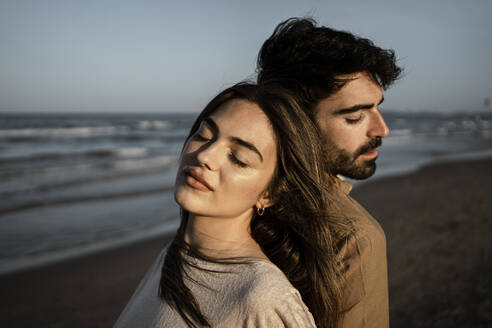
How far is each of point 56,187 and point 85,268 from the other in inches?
207

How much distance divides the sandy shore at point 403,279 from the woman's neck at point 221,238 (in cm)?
266

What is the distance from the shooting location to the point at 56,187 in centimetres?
978

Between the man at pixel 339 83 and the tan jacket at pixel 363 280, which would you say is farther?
the man at pixel 339 83

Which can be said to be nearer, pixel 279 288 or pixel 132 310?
pixel 279 288

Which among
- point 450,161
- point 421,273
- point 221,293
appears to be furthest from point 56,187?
point 450,161

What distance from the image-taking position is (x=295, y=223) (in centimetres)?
196

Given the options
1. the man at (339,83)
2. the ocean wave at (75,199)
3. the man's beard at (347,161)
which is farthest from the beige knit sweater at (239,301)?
the ocean wave at (75,199)

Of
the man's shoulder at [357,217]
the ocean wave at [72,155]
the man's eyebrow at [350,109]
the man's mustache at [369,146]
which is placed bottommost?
the ocean wave at [72,155]

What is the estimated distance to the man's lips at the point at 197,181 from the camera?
1722mm

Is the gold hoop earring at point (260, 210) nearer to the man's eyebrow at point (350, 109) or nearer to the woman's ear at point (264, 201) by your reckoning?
the woman's ear at point (264, 201)

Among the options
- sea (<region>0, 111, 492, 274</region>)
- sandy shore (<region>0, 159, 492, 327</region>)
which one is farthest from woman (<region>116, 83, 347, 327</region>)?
sea (<region>0, 111, 492, 274</region>)

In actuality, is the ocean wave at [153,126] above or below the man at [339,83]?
below

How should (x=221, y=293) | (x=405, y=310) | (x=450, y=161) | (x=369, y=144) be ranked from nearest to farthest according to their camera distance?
(x=221, y=293) → (x=369, y=144) → (x=405, y=310) → (x=450, y=161)

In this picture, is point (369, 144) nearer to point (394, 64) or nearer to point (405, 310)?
point (394, 64)
